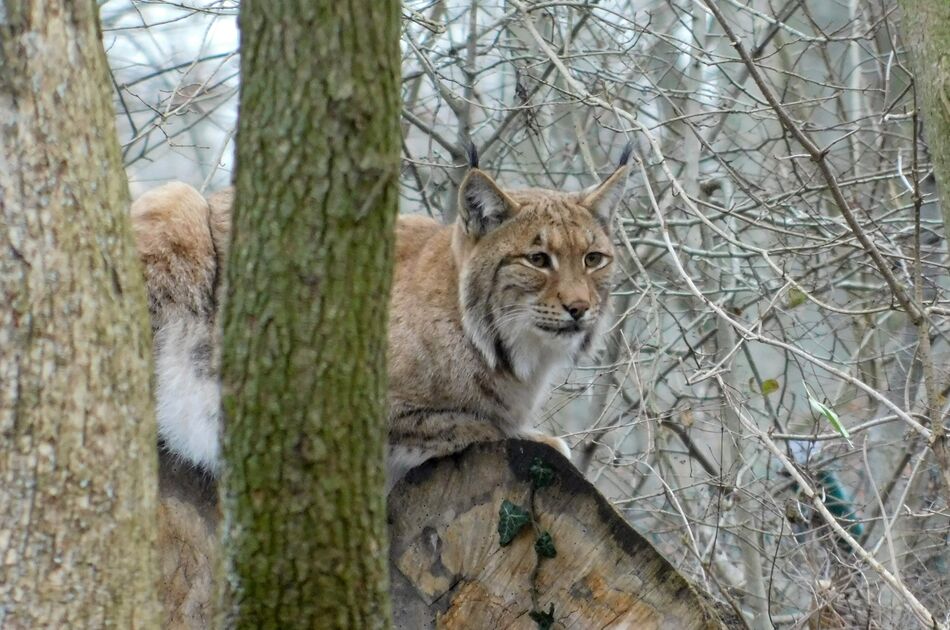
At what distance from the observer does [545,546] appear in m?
3.29

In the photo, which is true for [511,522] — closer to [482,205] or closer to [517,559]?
[517,559]

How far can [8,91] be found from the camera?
209 cm

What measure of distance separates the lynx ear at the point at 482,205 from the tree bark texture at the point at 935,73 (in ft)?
7.10

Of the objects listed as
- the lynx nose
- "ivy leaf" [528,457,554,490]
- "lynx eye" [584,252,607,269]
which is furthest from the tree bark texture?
"lynx eye" [584,252,607,269]

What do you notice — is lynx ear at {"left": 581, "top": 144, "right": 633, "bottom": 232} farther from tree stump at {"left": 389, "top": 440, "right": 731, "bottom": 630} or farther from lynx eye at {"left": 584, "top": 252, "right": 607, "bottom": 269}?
tree stump at {"left": 389, "top": 440, "right": 731, "bottom": 630}

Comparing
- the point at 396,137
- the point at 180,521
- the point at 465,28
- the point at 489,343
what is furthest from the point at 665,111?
the point at 396,137

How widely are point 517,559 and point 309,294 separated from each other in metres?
1.65

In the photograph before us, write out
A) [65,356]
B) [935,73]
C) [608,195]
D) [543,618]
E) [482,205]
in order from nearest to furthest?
[65,356] → [935,73] → [543,618] → [482,205] → [608,195]

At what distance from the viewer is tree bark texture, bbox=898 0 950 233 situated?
8.04ft

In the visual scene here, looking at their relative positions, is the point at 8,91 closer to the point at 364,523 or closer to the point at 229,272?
the point at 229,272

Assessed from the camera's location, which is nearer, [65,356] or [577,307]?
[65,356]

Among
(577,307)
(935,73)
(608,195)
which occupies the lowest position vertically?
(577,307)

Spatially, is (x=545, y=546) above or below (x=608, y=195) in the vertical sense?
below

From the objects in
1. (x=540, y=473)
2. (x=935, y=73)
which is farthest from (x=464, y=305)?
(x=935, y=73)
